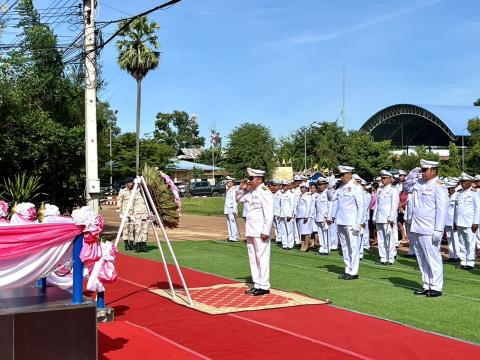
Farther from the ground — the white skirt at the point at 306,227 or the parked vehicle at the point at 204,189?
the parked vehicle at the point at 204,189

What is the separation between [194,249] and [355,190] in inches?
243

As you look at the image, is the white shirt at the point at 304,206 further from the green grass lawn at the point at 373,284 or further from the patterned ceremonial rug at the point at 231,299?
the patterned ceremonial rug at the point at 231,299

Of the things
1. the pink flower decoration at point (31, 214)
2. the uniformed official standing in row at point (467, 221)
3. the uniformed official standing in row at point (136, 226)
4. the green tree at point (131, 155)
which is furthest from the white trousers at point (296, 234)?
the green tree at point (131, 155)

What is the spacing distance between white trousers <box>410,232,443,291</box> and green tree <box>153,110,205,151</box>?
82.4 metres

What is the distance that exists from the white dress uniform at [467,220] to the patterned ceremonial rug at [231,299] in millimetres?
5068

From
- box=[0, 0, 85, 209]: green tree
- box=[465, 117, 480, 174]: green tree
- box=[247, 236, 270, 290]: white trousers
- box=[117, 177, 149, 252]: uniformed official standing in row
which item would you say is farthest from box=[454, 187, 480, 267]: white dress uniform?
box=[465, 117, 480, 174]: green tree

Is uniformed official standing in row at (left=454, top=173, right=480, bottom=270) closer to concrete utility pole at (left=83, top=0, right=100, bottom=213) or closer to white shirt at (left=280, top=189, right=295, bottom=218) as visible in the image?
white shirt at (left=280, top=189, right=295, bottom=218)

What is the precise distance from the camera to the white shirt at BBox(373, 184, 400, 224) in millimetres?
13677

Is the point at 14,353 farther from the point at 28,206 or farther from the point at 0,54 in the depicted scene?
the point at 0,54

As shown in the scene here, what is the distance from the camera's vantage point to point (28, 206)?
7258 mm

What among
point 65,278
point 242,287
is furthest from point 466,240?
point 65,278

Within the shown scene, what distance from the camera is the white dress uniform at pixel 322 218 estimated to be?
596 inches

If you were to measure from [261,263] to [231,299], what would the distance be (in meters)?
0.81

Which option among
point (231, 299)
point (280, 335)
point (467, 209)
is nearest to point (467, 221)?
point (467, 209)
